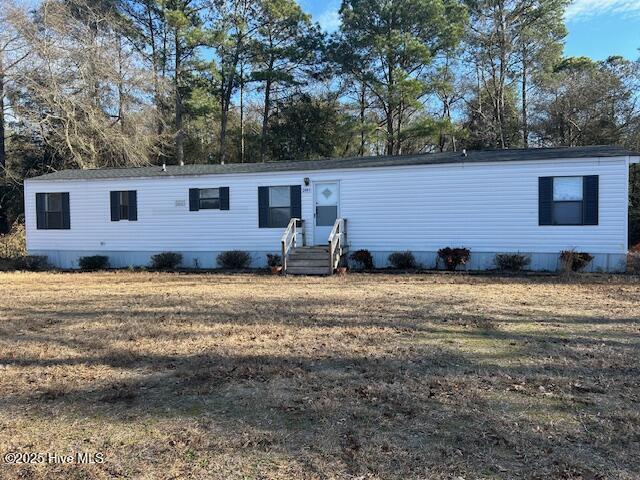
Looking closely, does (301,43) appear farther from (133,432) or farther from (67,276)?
(133,432)

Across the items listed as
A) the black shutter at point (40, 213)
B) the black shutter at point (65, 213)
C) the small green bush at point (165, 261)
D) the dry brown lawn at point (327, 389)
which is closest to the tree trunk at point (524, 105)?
the small green bush at point (165, 261)

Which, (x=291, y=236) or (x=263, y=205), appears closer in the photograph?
(x=291, y=236)

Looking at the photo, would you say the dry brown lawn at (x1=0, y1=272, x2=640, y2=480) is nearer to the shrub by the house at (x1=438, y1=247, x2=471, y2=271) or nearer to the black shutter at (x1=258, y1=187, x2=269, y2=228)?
the shrub by the house at (x1=438, y1=247, x2=471, y2=271)

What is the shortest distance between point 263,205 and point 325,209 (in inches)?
70.1

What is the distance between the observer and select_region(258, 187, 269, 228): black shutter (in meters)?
14.5

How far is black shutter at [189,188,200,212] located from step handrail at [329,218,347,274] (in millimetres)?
4169

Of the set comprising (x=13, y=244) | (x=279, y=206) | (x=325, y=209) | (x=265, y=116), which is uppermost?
(x=265, y=116)

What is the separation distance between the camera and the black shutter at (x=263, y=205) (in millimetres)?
14539

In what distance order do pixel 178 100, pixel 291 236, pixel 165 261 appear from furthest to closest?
pixel 178 100 < pixel 165 261 < pixel 291 236

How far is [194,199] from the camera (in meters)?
15.1

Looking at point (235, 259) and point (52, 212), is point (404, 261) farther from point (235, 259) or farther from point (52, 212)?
point (52, 212)

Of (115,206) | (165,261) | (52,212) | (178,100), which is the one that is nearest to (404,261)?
(165,261)

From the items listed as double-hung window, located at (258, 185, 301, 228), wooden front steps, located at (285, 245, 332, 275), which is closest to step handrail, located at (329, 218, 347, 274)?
wooden front steps, located at (285, 245, 332, 275)

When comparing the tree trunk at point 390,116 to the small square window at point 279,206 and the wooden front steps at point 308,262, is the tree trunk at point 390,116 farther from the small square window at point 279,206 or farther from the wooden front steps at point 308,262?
the wooden front steps at point 308,262
